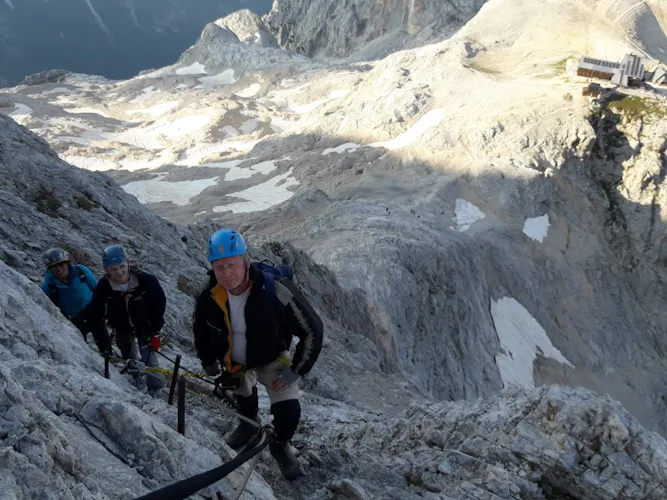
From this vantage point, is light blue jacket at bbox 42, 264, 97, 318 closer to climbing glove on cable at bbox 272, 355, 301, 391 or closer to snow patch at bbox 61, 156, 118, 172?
climbing glove on cable at bbox 272, 355, 301, 391

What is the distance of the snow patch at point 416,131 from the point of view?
4906 centimetres

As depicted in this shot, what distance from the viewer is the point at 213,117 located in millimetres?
81062

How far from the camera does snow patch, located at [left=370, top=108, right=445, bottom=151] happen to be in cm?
4906

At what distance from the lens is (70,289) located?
29.4ft

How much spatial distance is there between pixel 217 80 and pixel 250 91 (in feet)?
42.5

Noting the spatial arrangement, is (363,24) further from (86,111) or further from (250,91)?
(86,111)

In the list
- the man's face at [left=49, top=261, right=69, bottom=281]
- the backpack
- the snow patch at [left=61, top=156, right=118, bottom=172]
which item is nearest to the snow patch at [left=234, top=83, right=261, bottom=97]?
the snow patch at [left=61, top=156, right=118, bottom=172]

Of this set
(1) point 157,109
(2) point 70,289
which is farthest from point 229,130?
(2) point 70,289

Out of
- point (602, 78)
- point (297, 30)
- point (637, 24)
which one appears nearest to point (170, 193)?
point (602, 78)

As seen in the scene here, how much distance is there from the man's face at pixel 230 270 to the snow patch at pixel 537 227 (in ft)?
125

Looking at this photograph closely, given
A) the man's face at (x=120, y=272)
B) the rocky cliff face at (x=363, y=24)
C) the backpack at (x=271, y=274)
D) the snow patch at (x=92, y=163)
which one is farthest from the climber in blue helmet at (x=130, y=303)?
the rocky cliff face at (x=363, y=24)

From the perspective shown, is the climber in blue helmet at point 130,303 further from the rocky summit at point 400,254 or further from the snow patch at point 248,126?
the snow patch at point 248,126

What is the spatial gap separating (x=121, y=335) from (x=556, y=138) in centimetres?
4569

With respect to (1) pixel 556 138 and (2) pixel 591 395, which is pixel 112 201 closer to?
(2) pixel 591 395
